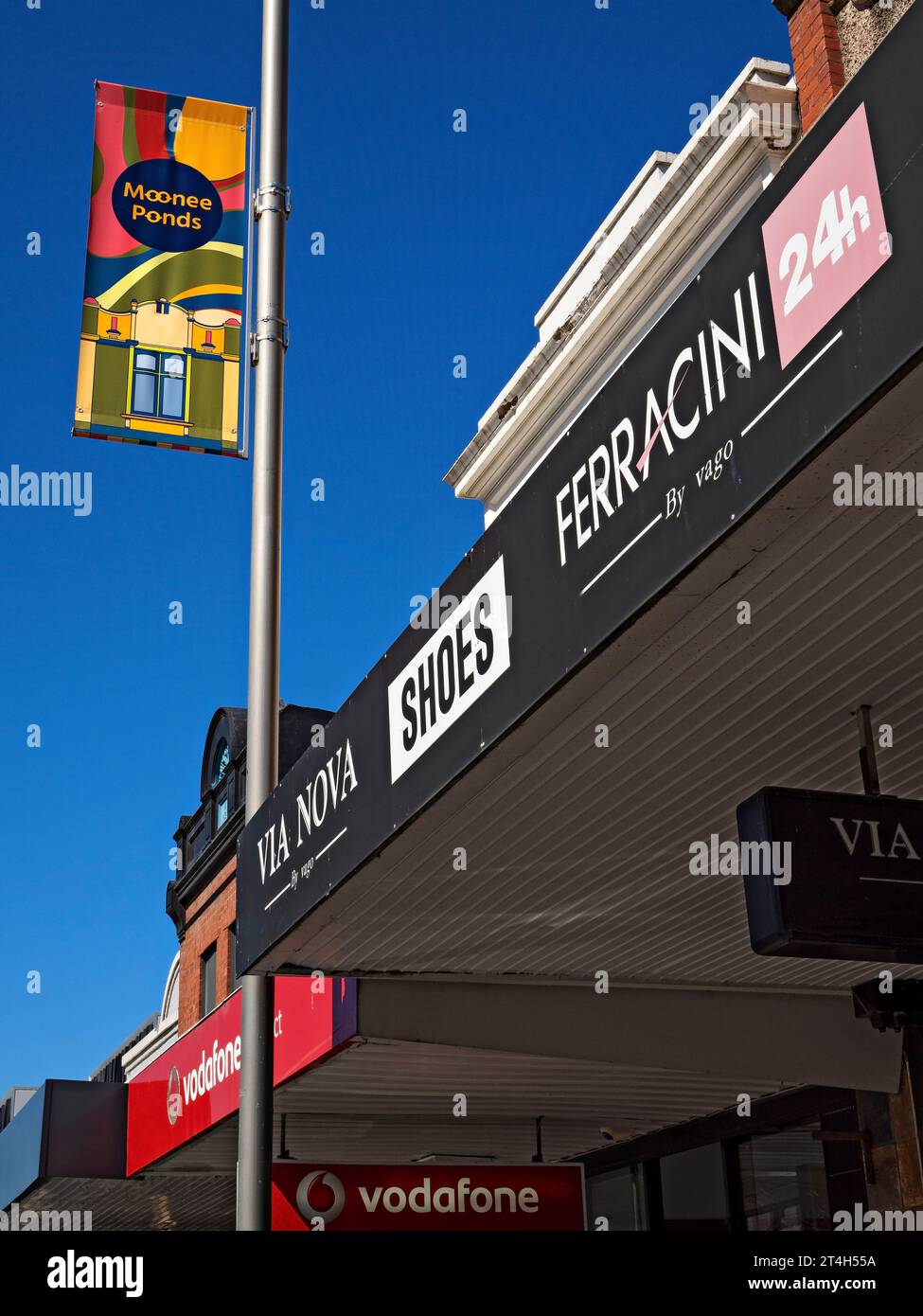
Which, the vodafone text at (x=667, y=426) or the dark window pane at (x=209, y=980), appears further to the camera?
the dark window pane at (x=209, y=980)

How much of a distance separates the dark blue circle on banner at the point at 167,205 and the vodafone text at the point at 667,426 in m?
6.52

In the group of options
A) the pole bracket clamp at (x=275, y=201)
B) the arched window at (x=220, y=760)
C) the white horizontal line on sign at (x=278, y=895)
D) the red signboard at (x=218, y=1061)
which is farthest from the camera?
the arched window at (x=220, y=760)

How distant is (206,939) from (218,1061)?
1293cm

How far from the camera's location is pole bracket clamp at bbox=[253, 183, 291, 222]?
9555 mm

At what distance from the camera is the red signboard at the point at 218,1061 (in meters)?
8.52

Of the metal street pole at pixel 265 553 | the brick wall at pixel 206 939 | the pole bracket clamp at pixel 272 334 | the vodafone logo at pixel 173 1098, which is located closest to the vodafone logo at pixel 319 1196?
the metal street pole at pixel 265 553

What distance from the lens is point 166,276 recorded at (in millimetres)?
10227
